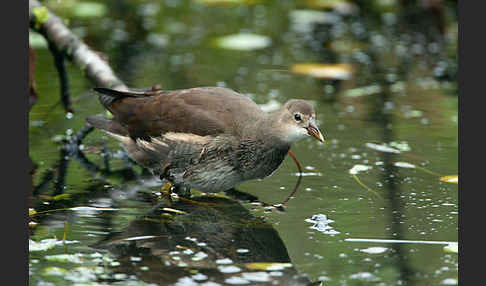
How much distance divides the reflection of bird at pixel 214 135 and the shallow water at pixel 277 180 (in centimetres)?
22

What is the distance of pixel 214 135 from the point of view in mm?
5340

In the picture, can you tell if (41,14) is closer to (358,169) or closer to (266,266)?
(358,169)

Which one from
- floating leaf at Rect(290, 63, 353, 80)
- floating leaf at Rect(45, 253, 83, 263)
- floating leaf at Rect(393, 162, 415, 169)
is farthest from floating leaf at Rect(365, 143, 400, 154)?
floating leaf at Rect(45, 253, 83, 263)

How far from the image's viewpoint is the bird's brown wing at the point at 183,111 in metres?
5.37

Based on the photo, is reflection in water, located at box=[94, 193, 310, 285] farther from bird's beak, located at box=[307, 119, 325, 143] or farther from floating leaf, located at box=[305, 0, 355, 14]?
floating leaf, located at box=[305, 0, 355, 14]

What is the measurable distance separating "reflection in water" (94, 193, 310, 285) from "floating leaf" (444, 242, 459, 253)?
90 cm

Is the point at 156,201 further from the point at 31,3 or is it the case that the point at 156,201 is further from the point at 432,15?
the point at 432,15

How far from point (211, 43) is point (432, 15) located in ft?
11.0

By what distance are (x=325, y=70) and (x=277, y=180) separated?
3.05 meters

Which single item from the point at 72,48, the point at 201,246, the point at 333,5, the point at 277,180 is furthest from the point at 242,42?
the point at 201,246

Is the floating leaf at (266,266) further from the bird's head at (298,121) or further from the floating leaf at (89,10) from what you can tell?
the floating leaf at (89,10)

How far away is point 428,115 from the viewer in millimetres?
7336

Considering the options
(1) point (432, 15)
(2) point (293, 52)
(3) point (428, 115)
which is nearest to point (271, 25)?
(2) point (293, 52)

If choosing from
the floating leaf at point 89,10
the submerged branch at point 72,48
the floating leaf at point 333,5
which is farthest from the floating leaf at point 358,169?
the floating leaf at point 333,5
